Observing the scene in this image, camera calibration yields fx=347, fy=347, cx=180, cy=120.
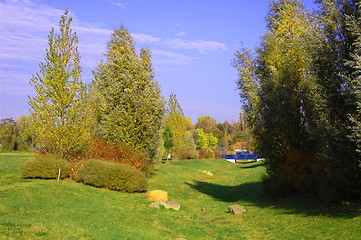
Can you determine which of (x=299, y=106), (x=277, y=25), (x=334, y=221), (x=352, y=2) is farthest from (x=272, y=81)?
(x=334, y=221)

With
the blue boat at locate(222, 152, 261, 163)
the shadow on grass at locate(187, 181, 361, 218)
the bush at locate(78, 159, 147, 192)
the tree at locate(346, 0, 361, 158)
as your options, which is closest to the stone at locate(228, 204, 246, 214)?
the shadow on grass at locate(187, 181, 361, 218)

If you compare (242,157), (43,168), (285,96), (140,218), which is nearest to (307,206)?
(285,96)

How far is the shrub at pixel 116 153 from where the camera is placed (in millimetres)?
23469

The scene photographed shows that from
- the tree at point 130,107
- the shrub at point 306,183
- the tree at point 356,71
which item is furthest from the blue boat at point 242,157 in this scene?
the tree at point 356,71

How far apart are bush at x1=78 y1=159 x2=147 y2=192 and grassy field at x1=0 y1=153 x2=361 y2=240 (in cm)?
60

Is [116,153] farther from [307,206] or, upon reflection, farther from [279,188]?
[307,206]

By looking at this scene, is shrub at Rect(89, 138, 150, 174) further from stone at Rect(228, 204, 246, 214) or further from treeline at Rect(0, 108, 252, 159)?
stone at Rect(228, 204, 246, 214)

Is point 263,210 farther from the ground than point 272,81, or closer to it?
closer to it

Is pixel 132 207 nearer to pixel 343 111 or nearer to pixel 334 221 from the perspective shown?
pixel 334 221

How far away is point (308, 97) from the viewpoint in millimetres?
18703

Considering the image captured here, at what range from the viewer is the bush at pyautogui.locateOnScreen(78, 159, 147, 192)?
20219 millimetres

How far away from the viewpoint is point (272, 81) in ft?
69.5

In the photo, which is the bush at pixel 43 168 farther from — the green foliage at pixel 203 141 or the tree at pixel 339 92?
the green foliage at pixel 203 141

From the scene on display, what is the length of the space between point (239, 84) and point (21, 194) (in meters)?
14.8
